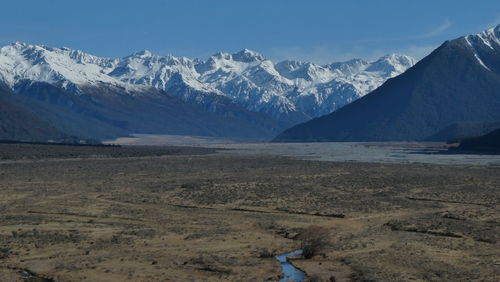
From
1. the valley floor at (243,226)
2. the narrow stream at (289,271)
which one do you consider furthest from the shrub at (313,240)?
the narrow stream at (289,271)

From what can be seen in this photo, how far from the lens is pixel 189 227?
Result: 169 feet

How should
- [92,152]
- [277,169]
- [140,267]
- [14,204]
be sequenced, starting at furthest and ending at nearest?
[92,152] → [277,169] → [14,204] → [140,267]

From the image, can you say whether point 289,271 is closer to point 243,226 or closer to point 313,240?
point 313,240

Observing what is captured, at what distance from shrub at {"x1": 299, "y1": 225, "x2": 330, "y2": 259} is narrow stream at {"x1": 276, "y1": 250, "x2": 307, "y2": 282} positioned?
4.31ft

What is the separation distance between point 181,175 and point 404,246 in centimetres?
6366

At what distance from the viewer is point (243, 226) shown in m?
52.4

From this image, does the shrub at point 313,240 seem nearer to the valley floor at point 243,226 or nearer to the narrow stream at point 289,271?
the valley floor at point 243,226

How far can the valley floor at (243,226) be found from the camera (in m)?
37.2

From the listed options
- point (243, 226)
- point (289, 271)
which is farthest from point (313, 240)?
point (243, 226)

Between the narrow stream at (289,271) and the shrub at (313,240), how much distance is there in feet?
4.31

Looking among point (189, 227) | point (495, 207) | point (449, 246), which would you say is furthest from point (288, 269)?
point (495, 207)

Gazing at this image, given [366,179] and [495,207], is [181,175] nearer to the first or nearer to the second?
[366,179]

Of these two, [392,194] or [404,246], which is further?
[392,194]

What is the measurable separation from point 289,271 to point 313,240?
554 centimetres
